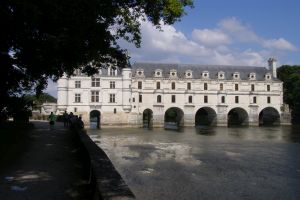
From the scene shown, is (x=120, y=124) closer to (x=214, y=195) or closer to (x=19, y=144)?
(x=19, y=144)

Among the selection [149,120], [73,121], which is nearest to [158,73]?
[149,120]

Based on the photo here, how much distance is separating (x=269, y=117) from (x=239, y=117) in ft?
23.3

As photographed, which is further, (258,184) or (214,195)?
(258,184)

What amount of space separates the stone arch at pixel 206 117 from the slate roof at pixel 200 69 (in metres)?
7.55

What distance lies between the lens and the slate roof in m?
77.9

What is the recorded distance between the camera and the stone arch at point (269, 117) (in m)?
81.9

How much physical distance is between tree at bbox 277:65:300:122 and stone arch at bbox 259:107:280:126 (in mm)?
4557

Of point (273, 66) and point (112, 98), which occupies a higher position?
point (273, 66)

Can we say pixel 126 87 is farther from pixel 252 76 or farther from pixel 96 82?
pixel 252 76

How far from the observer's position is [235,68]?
3255 inches

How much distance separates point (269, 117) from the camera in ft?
279

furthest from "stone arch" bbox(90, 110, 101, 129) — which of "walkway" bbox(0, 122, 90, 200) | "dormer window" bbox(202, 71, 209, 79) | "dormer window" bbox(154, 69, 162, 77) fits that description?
"walkway" bbox(0, 122, 90, 200)

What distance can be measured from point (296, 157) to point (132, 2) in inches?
570

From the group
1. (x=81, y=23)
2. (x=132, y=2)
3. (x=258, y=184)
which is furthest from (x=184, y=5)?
(x=258, y=184)
